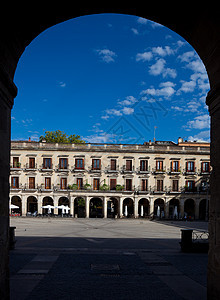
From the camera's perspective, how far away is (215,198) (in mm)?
5605

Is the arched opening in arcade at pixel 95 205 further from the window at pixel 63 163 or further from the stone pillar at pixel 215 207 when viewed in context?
the stone pillar at pixel 215 207

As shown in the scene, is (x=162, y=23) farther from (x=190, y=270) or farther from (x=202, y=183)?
(x=202, y=183)

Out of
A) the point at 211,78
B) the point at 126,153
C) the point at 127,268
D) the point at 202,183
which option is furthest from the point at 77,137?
the point at 211,78

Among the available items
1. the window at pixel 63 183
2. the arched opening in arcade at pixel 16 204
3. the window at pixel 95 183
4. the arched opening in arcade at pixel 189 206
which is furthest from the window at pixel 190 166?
the arched opening in arcade at pixel 16 204

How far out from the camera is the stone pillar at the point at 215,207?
18.0 feet

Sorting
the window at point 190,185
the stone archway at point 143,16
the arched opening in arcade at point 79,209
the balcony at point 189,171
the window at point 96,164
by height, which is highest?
the stone archway at point 143,16

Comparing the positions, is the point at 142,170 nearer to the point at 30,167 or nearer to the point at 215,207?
the point at 30,167

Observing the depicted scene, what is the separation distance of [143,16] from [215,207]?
4.51 meters

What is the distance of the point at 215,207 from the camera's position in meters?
5.60

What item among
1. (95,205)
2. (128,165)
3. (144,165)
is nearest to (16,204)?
(95,205)

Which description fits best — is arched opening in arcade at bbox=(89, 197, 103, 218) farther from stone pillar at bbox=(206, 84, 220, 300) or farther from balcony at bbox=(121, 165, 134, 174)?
stone pillar at bbox=(206, 84, 220, 300)

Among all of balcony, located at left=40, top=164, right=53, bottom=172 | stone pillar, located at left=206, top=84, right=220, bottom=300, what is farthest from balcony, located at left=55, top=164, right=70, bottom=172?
stone pillar, located at left=206, top=84, right=220, bottom=300

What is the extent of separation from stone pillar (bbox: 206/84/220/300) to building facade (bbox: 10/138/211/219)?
127ft

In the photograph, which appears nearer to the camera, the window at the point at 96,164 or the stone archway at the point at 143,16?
the stone archway at the point at 143,16
